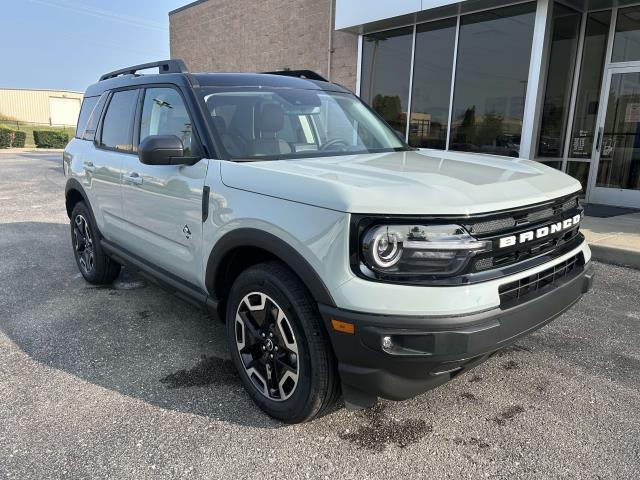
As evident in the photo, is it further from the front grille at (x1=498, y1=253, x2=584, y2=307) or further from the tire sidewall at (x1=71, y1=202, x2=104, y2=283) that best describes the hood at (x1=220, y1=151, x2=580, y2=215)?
the tire sidewall at (x1=71, y1=202, x2=104, y2=283)

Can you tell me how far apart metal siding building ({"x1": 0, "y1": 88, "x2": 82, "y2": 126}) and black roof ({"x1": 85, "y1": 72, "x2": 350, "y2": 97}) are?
6248 cm

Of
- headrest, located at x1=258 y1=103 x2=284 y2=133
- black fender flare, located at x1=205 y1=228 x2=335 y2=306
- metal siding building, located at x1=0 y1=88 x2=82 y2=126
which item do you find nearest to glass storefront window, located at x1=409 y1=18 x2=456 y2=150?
headrest, located at x1=258 y1=103 x2=284 y2=133

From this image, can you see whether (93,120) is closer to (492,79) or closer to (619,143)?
(492,79)

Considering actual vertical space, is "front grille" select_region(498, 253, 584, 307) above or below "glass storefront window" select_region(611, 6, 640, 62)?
below

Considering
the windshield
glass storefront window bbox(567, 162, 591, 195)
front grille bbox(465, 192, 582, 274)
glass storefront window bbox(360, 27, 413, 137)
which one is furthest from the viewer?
glass storefront window bbox(360, 27, 413, 137)

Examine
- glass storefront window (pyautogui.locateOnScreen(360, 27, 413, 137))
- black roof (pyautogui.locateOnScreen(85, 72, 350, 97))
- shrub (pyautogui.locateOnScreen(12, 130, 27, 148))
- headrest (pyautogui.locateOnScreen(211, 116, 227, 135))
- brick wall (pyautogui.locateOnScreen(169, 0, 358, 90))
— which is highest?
brick wall (pyautogui.locateOnScreen(169, 0, 358, 90))

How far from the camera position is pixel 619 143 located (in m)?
8.94

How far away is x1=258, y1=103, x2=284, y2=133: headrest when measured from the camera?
10.8 feet

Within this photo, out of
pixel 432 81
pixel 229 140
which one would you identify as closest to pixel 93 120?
pixel 229 140

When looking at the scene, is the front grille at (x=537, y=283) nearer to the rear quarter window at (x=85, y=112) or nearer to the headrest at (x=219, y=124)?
the headrest at (x=219, y=124)

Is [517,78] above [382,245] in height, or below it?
above

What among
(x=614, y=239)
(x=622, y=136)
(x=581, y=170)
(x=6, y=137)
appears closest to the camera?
(x=614, y=239)

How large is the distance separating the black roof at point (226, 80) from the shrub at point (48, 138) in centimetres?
3162

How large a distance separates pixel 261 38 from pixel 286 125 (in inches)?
496
